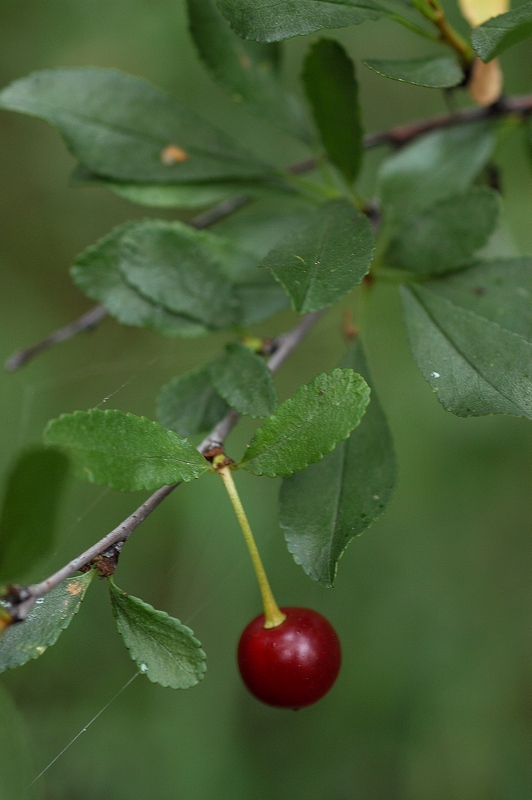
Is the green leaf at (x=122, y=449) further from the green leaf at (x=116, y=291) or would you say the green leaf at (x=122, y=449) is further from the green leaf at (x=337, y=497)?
the green leaf at (x=116, y=291)

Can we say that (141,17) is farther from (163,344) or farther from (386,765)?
(386,765)

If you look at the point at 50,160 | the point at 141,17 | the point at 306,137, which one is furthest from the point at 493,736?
the point at 141,17

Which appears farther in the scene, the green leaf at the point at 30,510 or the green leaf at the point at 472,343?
the green leaf at the point at 472,343

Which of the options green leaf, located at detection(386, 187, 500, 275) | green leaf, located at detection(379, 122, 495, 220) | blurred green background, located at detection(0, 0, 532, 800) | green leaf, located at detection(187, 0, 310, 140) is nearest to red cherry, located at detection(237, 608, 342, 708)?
green leaf, located at detection(386, 187, 500, 275)

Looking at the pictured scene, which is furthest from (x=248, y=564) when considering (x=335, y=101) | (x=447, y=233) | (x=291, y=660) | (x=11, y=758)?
(x=335, y=101)

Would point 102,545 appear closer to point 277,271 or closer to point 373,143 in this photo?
point 277,271

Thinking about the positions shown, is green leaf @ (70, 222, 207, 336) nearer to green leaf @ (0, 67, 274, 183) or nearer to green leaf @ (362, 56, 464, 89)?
green leaf @ (0, 67, 274, 183)

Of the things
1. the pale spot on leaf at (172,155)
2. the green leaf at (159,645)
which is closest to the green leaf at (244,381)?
the green leaf at (159,645)
